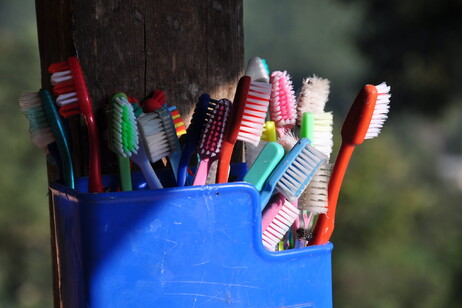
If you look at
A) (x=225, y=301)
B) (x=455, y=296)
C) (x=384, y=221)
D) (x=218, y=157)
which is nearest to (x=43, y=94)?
(x=218, y=157)

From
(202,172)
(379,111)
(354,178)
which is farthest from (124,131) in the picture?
(354,178)

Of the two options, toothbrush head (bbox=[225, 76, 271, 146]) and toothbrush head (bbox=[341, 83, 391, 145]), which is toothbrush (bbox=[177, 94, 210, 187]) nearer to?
toothbrush head (bbox=[225, 76, 271, 146])

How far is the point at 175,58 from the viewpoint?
32.7 inches

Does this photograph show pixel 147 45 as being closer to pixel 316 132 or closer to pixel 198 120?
pixel 198 120

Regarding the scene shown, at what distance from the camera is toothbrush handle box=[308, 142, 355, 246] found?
75 centimetres

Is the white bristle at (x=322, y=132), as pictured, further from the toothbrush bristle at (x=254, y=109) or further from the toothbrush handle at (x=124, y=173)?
the toothbrush handle at (x=124, y=173)

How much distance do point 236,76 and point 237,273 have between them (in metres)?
0.31

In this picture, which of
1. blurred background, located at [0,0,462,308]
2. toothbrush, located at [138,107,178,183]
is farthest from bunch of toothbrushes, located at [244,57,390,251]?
blurred background, located at [0,0,462,308]

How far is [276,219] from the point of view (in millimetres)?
753

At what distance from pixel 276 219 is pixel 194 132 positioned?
143 mm

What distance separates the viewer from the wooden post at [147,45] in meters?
0.77

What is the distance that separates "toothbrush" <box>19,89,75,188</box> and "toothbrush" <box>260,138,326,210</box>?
0.75ft

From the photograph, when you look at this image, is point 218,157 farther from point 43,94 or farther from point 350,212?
point 350,212

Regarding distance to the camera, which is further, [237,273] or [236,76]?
[236,76]
